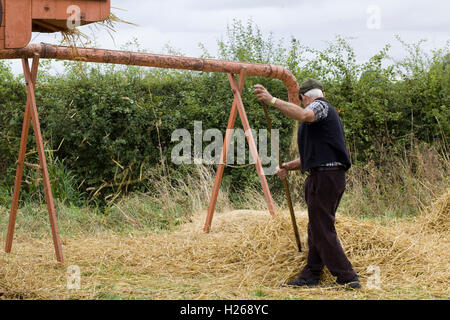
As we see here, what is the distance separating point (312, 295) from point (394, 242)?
1.36 meters

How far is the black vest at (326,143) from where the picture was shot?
4488 millimetres

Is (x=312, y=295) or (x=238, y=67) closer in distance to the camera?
(x=312, y=295)

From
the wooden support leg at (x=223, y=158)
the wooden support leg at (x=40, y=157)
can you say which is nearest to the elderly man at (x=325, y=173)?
the wooden support leg at (x=223, y=158)

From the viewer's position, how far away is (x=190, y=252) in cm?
606

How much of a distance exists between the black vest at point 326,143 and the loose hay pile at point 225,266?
3.52 feet

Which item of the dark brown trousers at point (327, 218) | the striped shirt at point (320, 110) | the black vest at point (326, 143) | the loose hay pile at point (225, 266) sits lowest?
the loose hay pile at point (225, 266)

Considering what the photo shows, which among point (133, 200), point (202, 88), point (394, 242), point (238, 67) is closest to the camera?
point (394, 242)

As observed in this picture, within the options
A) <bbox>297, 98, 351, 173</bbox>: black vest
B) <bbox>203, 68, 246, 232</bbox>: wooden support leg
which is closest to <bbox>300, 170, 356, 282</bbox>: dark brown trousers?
<bbox>297, 98, 351, 173</bbox>: black vest

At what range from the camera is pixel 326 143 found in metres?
4.51

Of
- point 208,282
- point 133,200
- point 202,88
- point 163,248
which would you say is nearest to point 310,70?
point 202,88

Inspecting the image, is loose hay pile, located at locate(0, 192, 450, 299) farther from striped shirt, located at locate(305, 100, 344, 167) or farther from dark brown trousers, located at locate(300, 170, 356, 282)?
striped shirt, located at locate(305, 100, 344, 167)

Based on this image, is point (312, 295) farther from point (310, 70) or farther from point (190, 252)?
point (310, 70)

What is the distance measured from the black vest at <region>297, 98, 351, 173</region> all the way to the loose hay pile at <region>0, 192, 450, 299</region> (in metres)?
1.07

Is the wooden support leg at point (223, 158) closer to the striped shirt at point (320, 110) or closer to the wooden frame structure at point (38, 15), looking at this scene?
the striped shirt at point (320, 110)
